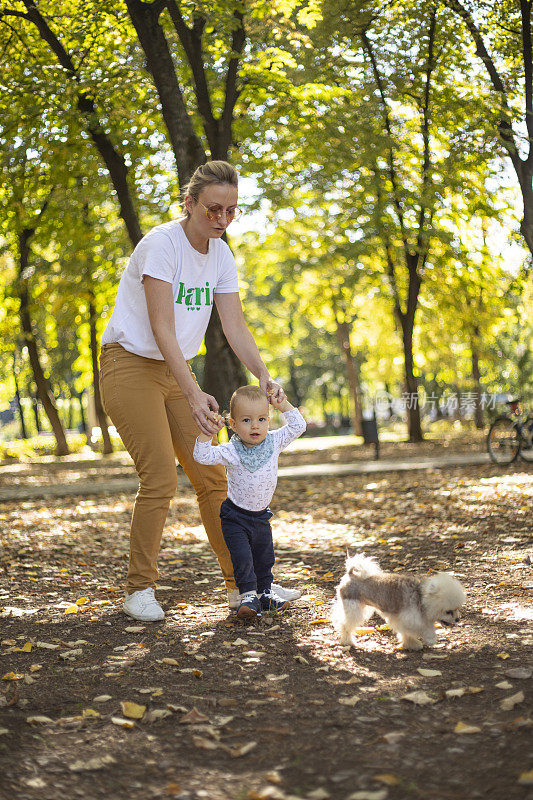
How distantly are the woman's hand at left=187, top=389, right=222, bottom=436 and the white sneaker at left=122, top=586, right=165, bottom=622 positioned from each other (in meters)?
1.13

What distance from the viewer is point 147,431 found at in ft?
14.3

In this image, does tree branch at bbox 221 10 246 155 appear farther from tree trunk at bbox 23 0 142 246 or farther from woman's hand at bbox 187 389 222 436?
woman's hand at bbox 187 389 222 436

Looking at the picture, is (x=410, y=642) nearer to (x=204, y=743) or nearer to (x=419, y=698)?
(x=419, y=698)

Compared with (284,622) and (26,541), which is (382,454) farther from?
(284,622)

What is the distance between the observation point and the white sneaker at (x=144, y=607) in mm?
4488

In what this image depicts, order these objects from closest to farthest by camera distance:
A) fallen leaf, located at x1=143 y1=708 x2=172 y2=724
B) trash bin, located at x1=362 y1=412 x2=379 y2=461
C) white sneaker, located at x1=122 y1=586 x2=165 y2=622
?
fallen leaf, located at x1=143 y1=708 x2=172 y2=724 → white sneaker, located at x1=122 y1=586 x2=165 y2=622 → trash bin, located at x1=362 y1=412 x2=379 y2=461

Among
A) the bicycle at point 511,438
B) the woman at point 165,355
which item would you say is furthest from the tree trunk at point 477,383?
the woman at point 165,355

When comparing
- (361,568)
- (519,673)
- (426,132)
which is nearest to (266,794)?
(519,673)

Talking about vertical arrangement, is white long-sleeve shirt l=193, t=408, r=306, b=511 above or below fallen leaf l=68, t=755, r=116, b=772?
above

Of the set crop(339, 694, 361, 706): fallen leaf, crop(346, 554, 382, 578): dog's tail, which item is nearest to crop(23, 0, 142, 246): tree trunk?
crop(346, 554, 382, 578): dog's tail

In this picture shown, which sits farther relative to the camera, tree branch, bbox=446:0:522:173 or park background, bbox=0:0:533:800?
tree branch, bbox=446:0:522:173

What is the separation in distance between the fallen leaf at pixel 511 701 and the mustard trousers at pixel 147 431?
2.14 m

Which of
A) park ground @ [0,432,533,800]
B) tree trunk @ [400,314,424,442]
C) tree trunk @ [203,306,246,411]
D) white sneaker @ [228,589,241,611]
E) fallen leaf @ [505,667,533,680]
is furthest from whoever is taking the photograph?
tree trunk @ [400,314,424,442]

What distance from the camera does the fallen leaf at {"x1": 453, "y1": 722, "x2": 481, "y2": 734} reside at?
2.76 metres
